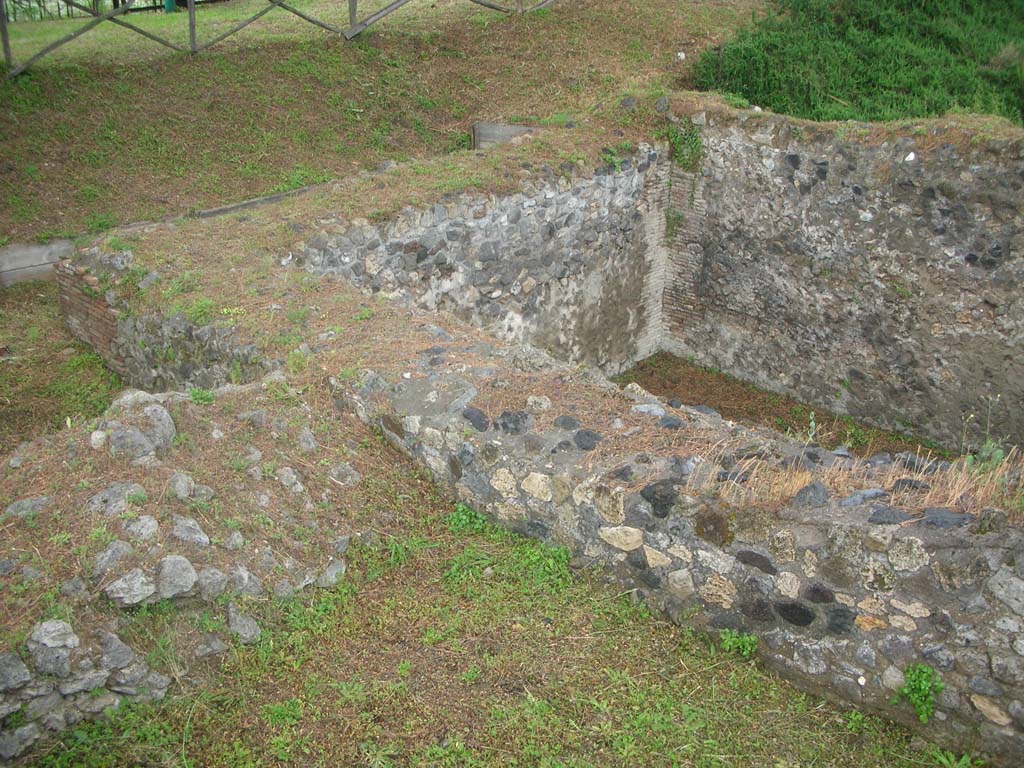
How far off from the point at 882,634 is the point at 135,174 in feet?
33.9

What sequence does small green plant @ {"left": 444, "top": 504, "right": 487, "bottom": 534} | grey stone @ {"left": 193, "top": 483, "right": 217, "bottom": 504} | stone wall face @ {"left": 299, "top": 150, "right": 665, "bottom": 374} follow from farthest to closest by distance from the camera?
stone wall face @ {"left": 299, "top": 150, "right": 665, "bottom": 374}
small green plant @ {"left": 444, "top": 504, "right": 487, "bottom": 534}
grey stone @ {"left": 193, "top": 483, "right": 217, "bottom": 504}

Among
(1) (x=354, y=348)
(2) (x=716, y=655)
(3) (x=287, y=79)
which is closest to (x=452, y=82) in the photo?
(3) (x=287, y=79)

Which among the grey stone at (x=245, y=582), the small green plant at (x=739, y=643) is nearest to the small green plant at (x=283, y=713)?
the grey stone at (x=245, y=582)

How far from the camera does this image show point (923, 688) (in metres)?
3.98

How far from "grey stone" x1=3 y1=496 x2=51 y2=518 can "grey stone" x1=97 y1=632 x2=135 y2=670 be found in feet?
2.73

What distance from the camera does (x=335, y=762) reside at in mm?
3879

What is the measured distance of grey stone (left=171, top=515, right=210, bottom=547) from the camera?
4.48 m

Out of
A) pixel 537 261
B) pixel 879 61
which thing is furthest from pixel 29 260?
pixel 879 61

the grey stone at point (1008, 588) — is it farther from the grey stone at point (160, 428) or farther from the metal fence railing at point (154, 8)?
the metal fence railing at point (154, 8)

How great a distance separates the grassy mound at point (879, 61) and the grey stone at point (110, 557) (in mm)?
9854

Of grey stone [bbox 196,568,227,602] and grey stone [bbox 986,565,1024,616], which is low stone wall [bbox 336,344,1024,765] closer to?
grey stone [bbox 986,565,1024,616]

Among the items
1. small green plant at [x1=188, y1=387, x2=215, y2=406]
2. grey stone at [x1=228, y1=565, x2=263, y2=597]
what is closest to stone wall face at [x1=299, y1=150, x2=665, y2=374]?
small green plant at [x1=188, y1=387, x2=215, y2=406]

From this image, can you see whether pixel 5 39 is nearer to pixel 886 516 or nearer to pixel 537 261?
pixel 537 261

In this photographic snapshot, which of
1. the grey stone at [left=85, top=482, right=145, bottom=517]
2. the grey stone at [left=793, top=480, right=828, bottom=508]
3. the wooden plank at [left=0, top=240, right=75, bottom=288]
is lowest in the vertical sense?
the wooden plank at [left=0, top=240, right=75, bottom=288]
